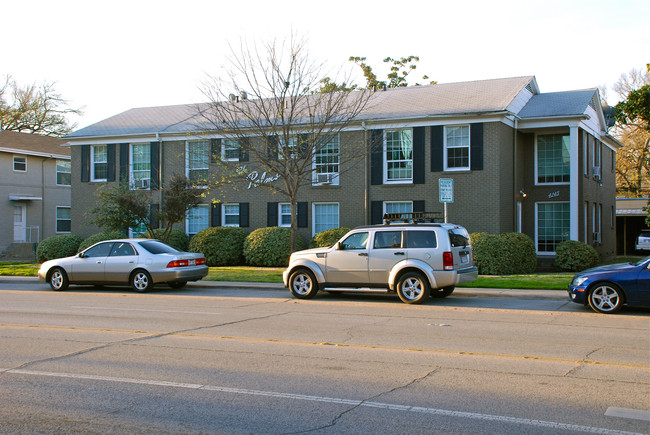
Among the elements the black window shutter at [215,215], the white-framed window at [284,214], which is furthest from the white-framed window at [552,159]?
the black window shutter at [215,215]

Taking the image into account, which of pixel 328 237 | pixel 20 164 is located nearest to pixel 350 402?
pixel 328 237

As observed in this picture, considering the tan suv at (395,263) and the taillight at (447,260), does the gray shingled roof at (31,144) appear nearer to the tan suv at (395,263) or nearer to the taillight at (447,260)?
the tan suv at (395,263)

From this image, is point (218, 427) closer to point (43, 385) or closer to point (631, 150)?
point (43, 385)

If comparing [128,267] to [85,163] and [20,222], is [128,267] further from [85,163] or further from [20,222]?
[20,222]

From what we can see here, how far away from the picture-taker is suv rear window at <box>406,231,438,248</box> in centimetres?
1477

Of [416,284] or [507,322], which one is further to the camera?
[416,284]

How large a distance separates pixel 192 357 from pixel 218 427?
309cm

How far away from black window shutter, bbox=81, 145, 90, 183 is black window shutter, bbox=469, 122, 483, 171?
18.5 meters

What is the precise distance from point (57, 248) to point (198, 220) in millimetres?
6446

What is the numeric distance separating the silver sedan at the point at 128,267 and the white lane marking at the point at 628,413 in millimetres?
13721

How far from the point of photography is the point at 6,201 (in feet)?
125

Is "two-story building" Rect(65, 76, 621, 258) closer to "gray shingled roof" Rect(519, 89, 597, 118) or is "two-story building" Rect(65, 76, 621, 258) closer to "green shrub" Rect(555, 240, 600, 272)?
"gray shingled roof" Rect(519, 89, 597, 118)

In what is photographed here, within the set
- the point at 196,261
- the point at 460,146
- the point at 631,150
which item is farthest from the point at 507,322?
the point at 631,150

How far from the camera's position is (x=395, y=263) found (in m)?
15.0
